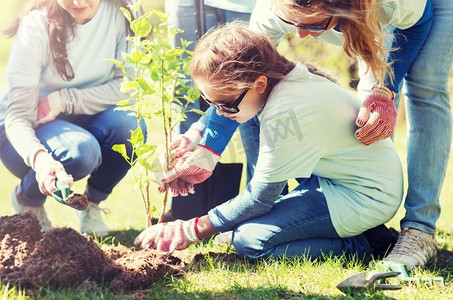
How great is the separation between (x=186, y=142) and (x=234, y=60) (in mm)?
580

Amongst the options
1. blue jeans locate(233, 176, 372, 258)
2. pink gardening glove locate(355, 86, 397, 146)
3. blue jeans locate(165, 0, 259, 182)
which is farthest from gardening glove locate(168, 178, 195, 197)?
pink gardening glove locate(355, 86, 397, 146)

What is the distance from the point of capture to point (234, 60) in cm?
268

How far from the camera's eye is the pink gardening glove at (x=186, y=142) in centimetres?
307

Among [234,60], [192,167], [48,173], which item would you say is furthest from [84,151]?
[234,60]

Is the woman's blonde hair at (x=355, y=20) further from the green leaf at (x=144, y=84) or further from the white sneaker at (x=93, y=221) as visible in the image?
the white sneaker at (x=93, y=221)

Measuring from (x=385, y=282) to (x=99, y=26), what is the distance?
1.97 meters

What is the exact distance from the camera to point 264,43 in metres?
2.78

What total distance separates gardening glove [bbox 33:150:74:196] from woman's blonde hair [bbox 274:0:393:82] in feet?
4.23

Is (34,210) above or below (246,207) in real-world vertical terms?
below

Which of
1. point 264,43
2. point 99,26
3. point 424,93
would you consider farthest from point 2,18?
point 424,93

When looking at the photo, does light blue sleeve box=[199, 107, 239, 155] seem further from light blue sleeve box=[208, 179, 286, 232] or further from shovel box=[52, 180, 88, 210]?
shovel box=[52, 180, 88, 210]

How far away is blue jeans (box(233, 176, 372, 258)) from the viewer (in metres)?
2.94

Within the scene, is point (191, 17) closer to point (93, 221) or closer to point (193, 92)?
point (193, 92)

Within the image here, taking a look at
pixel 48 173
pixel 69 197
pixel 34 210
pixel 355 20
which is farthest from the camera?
pixel 34 210
